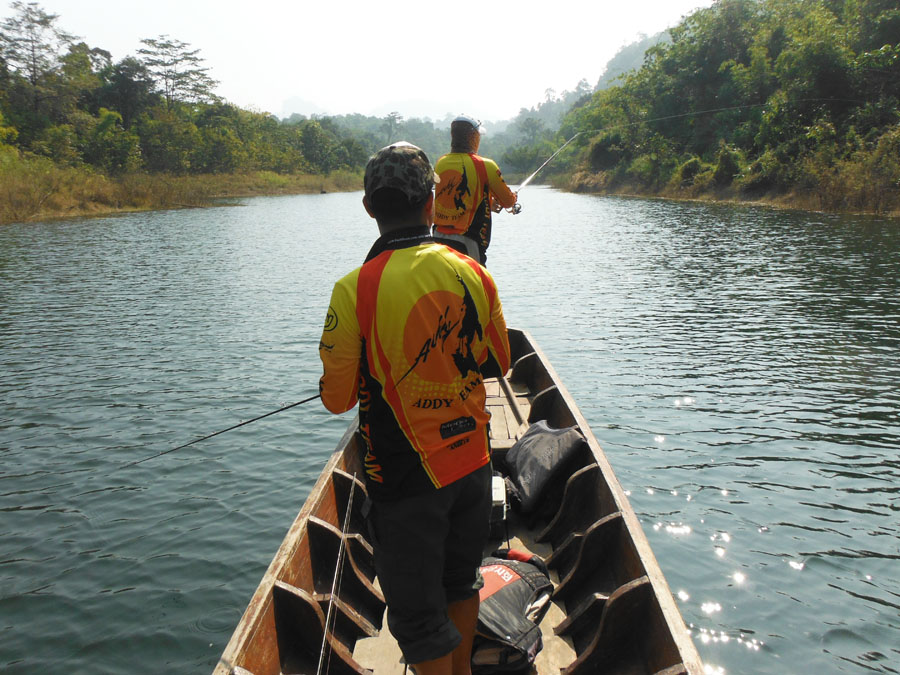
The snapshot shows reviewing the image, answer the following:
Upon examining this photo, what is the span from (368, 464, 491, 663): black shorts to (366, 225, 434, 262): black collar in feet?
2.83

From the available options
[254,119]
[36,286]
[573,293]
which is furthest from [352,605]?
[254,119]

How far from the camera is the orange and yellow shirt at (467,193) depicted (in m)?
5.46

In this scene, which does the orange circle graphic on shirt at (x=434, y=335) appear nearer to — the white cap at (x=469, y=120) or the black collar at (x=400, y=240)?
the black collar at (x=400, y=240)

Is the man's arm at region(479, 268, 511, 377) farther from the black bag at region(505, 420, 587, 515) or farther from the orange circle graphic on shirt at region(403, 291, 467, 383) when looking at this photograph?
the black bag at region(505, 420, 587, 515)

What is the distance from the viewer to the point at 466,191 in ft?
18.3

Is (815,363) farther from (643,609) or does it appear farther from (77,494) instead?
(77,494)

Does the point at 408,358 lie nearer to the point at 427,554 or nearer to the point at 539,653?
the point at 427,554

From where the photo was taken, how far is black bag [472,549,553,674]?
3342 millimetres

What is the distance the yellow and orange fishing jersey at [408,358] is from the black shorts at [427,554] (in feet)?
0.22

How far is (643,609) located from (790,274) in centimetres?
1585

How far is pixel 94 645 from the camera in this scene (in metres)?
4.88

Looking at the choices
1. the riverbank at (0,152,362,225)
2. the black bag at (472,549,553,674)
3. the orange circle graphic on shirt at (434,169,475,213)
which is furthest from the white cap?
the riverbank at (0,152,362,225)

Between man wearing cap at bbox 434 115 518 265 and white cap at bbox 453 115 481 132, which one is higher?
white cap at bbox 453 115 481 132

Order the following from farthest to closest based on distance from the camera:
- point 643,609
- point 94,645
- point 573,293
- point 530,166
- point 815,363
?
point 530,166 → point 573,293 → point 815,363 → point 94,645 → point 643,609
